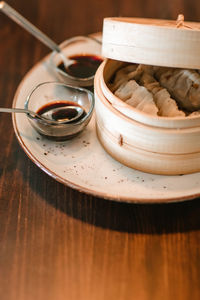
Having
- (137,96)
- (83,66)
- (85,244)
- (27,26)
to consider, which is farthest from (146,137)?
(27,26)

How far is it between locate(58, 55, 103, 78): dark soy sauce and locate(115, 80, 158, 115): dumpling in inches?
20.2

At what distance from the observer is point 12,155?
1.67 m

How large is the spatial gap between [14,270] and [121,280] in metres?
0.38

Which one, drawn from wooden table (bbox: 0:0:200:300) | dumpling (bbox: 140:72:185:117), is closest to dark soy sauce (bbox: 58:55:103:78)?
dumpling (bbox: 140:72:185:117)

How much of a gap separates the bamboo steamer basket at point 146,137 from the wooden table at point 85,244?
174 millimetres

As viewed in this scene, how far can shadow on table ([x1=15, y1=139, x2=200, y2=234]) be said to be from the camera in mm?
1344

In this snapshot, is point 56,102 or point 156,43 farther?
point 56,102

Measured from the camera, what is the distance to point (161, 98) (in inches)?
57.5

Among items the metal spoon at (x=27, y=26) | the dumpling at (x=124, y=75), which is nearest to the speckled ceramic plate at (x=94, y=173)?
the dumpling at (x=124, y=75)

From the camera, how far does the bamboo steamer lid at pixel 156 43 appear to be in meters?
1.25

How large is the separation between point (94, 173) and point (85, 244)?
0.28 metres

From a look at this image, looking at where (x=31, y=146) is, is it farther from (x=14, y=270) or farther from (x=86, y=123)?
(x=14, y=270)

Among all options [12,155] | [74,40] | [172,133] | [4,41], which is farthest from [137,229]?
[4,41]

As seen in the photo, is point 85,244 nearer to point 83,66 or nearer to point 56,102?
point 56,102
